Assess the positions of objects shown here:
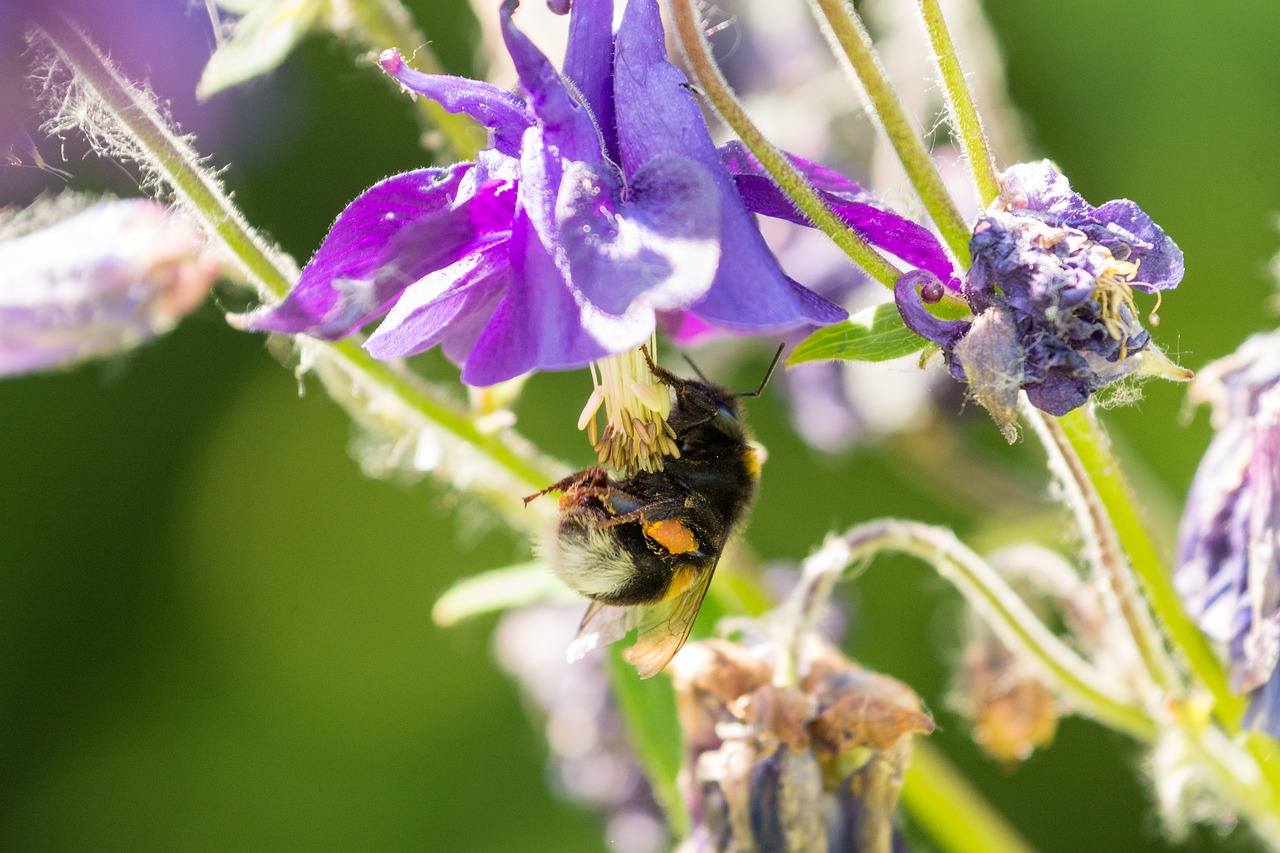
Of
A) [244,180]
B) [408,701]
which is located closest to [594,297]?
[244,180]

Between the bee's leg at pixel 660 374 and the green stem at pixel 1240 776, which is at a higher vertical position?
the bee's leg at pixel 660 374

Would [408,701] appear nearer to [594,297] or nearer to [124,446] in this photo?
[124,446]

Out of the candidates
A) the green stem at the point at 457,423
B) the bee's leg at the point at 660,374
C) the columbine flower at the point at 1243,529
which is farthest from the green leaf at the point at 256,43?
the columbine flower at the point at 1243,529

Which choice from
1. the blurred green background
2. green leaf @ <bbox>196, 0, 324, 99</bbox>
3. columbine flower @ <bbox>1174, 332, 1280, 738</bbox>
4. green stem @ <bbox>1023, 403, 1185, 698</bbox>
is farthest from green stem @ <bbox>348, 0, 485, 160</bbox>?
the blurred green background

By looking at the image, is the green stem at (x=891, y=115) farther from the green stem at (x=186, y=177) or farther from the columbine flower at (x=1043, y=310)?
the green stem at (x=186, y=177)

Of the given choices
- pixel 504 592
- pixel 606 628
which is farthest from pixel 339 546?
pixel 606 628

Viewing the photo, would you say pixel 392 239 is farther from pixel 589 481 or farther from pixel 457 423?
pixel 457 423
